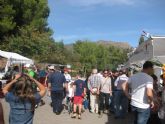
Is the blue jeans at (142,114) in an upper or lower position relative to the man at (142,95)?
lower

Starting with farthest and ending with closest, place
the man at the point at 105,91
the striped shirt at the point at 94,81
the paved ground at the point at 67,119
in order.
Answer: the striped shirt at the point at 94,81 → the man at the point at 105,91 → the paved ground at the point at 67,119

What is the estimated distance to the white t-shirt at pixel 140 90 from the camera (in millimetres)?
8117

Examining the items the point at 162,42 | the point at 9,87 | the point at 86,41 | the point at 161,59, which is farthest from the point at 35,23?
the point at 86,41

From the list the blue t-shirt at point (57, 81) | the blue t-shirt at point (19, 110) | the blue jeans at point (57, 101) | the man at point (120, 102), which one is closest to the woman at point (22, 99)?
the blue t-shirt at point (19, 110)

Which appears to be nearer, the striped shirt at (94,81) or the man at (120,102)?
the man at (120,102)

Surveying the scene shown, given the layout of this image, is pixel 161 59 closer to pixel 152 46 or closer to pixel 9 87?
pixel 152 46

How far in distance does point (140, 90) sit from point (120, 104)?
7.35 meters

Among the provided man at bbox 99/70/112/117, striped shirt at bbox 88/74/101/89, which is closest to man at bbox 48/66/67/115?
striped shirt at bbox 88/74/101/89

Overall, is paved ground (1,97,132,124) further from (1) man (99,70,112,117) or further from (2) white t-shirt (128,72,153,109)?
(2) white t-shirt (128,72,153,109)

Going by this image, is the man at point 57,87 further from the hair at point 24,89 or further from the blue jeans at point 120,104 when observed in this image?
the hair at point 24,89

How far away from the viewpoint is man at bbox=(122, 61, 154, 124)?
8.09 m

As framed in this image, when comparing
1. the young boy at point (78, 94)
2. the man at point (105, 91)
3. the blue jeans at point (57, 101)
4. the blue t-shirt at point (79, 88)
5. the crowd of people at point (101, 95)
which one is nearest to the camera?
the crowd of people at point (101, 95)

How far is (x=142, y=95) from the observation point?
8164 mm

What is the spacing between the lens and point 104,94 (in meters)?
16.7
